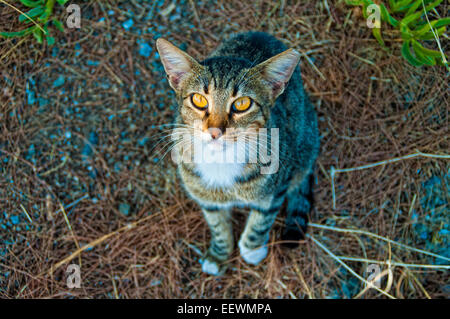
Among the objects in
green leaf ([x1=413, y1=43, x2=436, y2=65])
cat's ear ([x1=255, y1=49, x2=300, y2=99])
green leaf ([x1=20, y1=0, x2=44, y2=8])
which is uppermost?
green leaf ([x1=20, y1=0, x2=44, y2=8])

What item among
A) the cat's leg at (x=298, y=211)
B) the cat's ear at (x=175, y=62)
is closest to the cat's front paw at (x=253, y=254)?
the cat's leg at (x=298, y=211)

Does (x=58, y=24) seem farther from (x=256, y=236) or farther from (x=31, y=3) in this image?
(x=256, y=236)

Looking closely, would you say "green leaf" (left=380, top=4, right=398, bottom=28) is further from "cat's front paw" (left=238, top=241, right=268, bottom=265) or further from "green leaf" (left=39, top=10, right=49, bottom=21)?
"green leaf" (left=39, top=10, right=49, bottom=21)

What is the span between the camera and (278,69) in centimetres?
195

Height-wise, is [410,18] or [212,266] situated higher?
[410,18]

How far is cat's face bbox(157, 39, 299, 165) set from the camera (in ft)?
6.34

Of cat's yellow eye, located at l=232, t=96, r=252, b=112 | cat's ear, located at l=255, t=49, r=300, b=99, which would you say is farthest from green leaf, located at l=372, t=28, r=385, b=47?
cat's yellow eye, located at l=232, t=96, r=252, b=112

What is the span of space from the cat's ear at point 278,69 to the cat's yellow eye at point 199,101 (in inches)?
13.2

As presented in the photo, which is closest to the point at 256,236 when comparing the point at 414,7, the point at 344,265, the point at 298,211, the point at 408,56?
the point at 298,211

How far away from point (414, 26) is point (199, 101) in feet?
6.52

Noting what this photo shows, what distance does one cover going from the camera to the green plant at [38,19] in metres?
2.82

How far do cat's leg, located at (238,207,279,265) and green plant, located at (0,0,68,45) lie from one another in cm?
214
